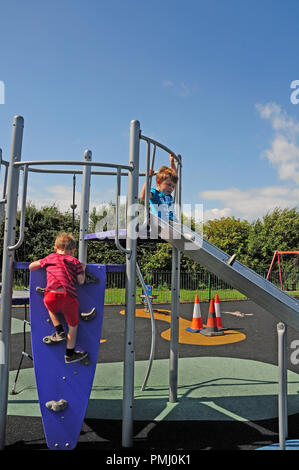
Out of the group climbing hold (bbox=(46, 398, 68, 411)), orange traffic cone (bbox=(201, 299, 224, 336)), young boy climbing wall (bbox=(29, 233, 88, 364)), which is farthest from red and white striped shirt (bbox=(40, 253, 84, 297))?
orange traffic cone (bbox=(201, 299, 224, 336))

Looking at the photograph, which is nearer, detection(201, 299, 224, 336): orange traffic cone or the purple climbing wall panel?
the purple climbing wall panel

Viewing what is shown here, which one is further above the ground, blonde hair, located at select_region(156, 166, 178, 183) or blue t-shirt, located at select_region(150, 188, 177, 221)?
blonde hair, located at select_region(156, 166, 178, 183)

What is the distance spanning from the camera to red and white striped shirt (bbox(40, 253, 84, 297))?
2.96 metres

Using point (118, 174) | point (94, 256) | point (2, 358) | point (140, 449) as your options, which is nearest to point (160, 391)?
point (140, 449)

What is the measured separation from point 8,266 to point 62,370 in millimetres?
1005

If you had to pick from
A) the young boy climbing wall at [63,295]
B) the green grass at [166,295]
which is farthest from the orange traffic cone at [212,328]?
the green grass at [166,295]

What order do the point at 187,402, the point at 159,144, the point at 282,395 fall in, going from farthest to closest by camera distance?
the point at 187,402, the point at 159,144, the point at 282,395

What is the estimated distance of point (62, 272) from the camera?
9.76 ft

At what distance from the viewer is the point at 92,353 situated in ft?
9.98

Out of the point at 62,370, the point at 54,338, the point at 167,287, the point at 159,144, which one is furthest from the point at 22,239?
the point at 167,287

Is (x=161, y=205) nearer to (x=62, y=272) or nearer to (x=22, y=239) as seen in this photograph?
(x=62, y=272)

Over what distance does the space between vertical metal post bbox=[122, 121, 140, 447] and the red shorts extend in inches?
17.9

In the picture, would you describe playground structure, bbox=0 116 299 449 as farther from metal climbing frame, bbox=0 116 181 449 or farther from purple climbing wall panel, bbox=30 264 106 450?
purple climbing wall panel, bbox=30 264 106 450

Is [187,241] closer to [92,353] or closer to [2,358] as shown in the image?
[92,353]
